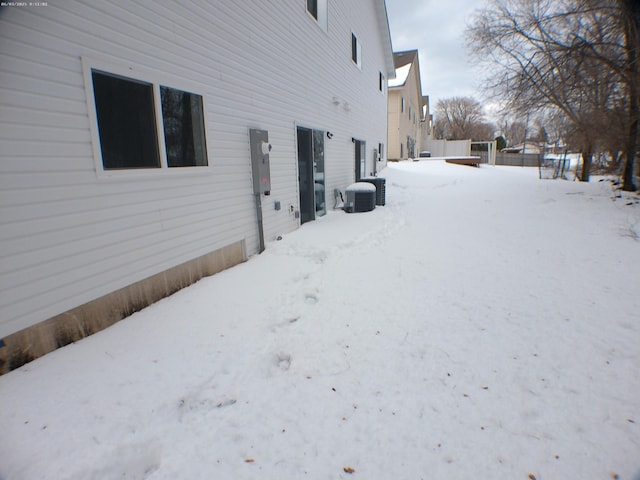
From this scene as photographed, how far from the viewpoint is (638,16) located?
8.87m

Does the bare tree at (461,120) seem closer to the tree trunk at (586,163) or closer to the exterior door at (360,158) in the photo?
the tree trunk at (586,163)

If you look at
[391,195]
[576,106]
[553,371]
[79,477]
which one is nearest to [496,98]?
[576,106]

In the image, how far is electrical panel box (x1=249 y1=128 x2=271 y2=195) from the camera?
522 cm

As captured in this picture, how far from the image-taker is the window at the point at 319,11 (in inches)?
306

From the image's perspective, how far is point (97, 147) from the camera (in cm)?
287

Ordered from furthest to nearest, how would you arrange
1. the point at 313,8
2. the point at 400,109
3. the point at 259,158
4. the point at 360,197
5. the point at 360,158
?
1. the point at 400,109
2. the point at 360,158
3. the point at 360,197
4. the point at 313,8
5. the point at 259,158


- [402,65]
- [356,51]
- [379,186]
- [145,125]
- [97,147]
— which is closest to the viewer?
[97,147]

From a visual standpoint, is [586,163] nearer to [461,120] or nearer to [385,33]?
[385,33]

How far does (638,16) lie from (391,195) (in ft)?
27.0

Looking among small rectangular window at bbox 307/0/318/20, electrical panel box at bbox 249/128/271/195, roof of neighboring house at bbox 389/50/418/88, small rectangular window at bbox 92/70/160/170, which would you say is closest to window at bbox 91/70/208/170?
small rectangular window at bbox 92/70/160/170

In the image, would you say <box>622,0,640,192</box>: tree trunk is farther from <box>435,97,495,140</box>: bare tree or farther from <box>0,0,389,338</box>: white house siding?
<box>435,97,495,140</box>: bare tree

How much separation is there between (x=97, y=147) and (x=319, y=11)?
24.2 ft

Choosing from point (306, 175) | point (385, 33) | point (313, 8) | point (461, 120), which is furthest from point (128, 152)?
point (461, 120)

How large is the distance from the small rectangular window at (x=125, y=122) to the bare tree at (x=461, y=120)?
192 ft
